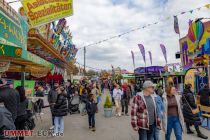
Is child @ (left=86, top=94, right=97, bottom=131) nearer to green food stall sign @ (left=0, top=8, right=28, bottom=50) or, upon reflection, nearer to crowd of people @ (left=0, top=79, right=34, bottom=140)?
crowd of people @ (left=0, top=79, right=34, bottom=140)

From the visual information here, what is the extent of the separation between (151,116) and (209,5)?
1141cm

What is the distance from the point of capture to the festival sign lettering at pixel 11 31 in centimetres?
816

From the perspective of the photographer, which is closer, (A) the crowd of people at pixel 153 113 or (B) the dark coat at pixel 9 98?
(A) the crowd of people at pixel 153 113

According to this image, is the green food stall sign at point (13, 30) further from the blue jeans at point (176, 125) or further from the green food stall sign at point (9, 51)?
the blue jeans at point (176, 125)

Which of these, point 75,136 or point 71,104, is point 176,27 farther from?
point 75,136

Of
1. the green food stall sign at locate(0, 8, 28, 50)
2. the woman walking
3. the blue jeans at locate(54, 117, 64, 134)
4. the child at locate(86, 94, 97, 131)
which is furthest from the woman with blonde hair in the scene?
the woman walking

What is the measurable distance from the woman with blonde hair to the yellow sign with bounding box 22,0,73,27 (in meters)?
4.26

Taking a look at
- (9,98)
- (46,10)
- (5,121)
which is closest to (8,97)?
(9,98)

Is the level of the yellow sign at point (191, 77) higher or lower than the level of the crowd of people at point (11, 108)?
higher

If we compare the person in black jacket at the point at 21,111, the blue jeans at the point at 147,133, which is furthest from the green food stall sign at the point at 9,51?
the blue jeans at the point at 147,133

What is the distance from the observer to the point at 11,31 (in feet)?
29.7

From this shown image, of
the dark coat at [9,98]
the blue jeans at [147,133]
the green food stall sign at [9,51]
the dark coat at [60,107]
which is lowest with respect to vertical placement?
the blue jeans at [147,133]

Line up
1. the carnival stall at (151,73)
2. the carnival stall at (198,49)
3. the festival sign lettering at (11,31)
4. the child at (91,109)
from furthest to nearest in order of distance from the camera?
the carnival stall at (151,73) → the carnival stall at (198,49) → the child at (91,109) → the festival sign lettering at (11,31)

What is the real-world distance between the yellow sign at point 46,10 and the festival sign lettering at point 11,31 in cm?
95
